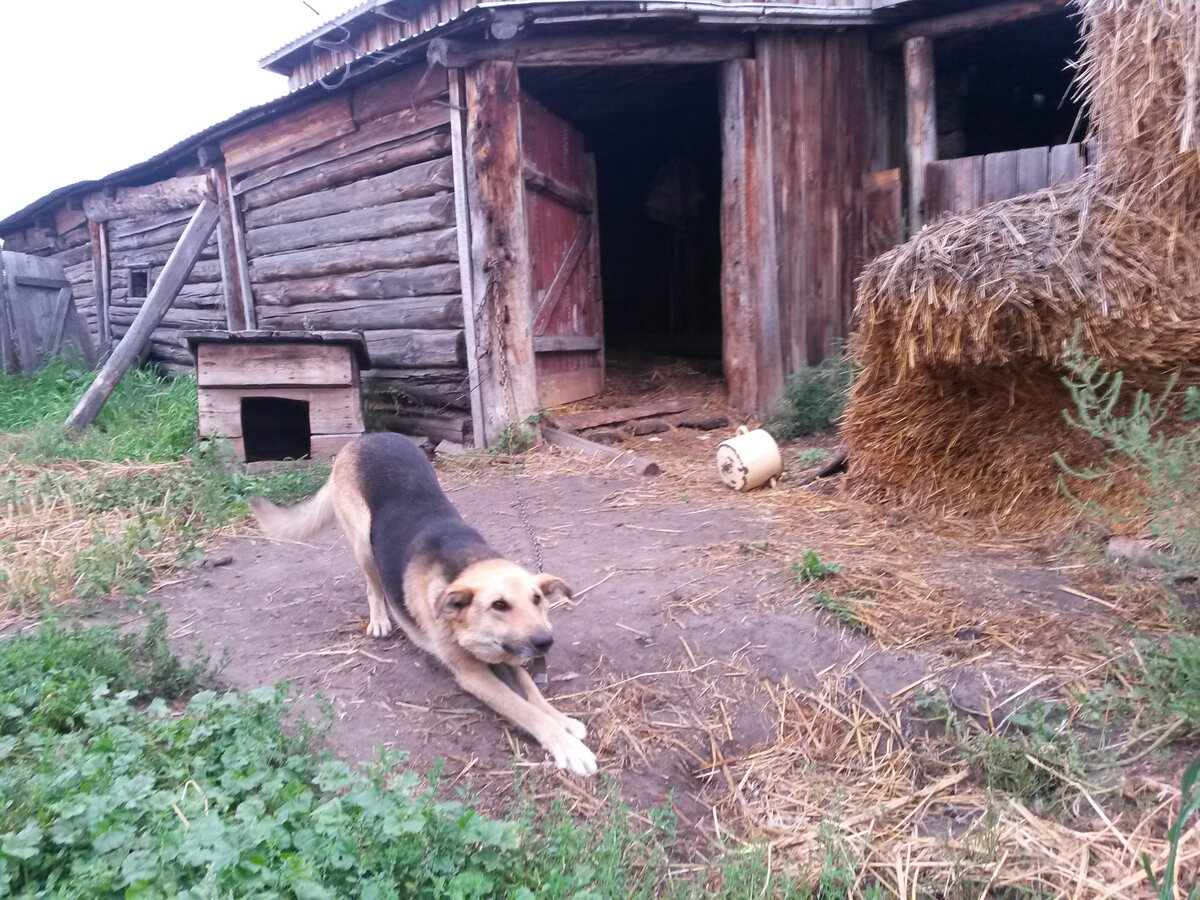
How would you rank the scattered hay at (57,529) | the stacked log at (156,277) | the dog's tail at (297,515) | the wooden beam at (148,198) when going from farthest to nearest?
the stacked log at (156,277), the wooden beam at (148,198), the dog's tail at (297,515), the scattered hay at (57,529)

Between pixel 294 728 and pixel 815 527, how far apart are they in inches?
119

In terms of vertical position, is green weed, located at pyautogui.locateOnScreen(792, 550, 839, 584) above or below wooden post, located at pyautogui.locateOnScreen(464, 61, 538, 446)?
below

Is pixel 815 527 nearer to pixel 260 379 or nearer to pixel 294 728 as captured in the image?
pixel 294 728

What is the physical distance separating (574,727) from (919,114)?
6.39 meters

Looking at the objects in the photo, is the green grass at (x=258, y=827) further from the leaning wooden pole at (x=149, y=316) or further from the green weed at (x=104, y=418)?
the leaning wooden pole at (x=149, y=316)

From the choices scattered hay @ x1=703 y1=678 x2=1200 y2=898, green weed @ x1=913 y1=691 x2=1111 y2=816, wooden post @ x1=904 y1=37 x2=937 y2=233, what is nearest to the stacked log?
wooden post @ x1=904 y1=37 x2=937 y2=233

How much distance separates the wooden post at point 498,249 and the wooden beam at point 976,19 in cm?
345

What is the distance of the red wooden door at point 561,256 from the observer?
7715 mm

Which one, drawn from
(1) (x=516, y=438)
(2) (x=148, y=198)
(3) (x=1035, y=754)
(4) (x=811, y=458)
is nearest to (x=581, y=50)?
(1) (x=516, y=438)

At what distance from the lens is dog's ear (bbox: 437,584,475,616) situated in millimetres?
3045

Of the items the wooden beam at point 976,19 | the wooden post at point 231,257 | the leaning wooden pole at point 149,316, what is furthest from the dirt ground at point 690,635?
the wooden post at point 231,257

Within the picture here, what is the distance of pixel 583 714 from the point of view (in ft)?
10.4

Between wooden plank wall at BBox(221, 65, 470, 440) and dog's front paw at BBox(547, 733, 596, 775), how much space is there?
4861mm

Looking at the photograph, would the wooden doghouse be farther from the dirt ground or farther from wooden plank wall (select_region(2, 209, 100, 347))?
wooden plank wall (select_region(2, 209, 100, 347))
